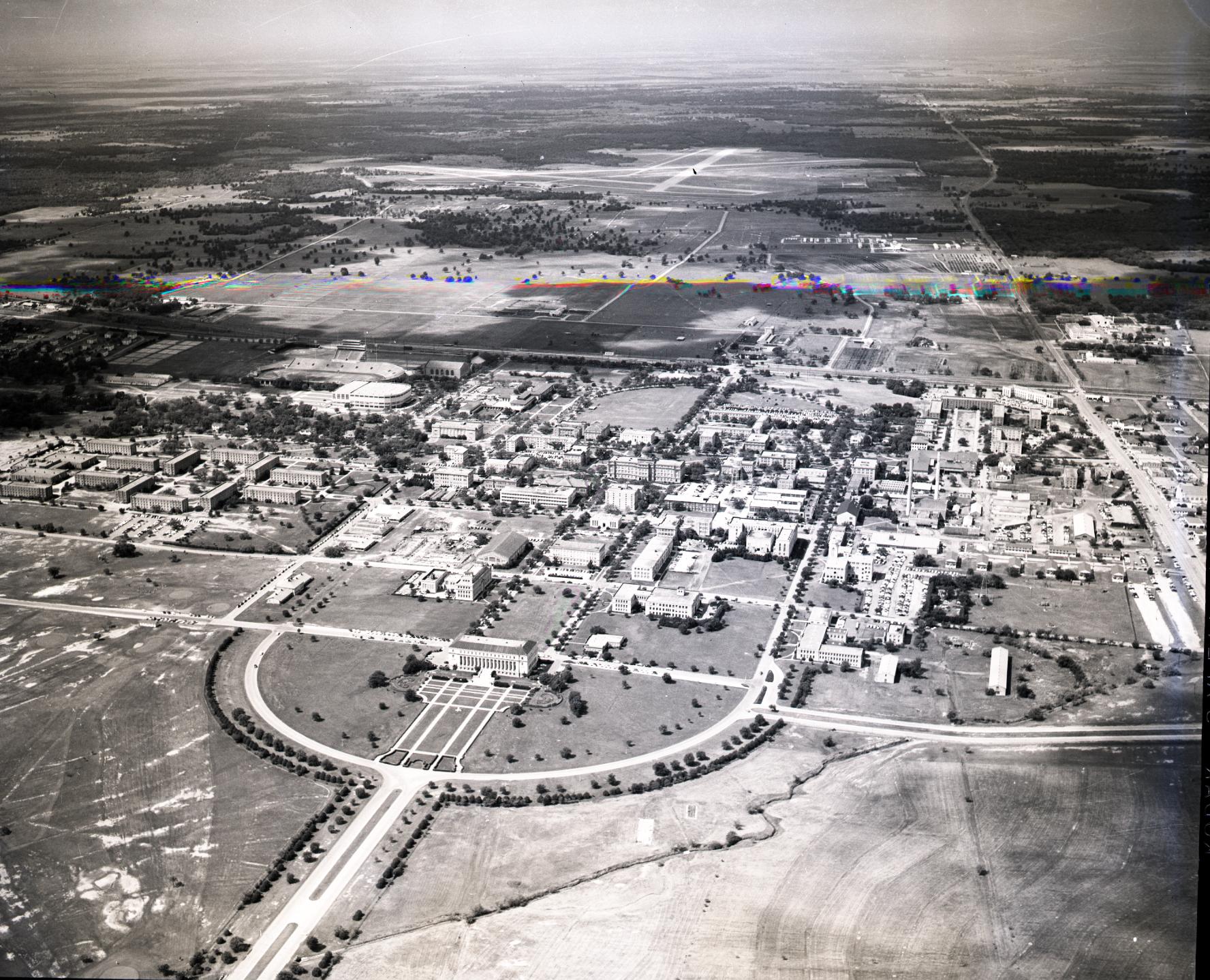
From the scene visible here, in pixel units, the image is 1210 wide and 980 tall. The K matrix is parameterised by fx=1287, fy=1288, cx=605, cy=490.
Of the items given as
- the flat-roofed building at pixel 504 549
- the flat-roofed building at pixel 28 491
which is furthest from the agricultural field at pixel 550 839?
the flat-roofed building at pixel 28 491

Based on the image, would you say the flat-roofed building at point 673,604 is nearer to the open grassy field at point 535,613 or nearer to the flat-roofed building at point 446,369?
the open grassy field at point 535,613

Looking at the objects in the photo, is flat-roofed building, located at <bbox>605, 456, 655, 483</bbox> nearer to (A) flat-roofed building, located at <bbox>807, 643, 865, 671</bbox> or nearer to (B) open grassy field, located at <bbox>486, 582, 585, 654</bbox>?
(B) open grassy field, located at <bbox>486, 582, 585, 654</bbox>

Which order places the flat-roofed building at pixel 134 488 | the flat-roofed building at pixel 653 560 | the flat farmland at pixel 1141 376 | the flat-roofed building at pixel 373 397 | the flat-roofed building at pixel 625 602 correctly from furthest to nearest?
the flat-roofed building at pixel 373 397 → the flat farmland at pixel 1141 376 → the flat-roofed building at pixel 134 488 → the flat-roofed building at pixel 653 560 → the flat-roofed building at pixel 625 602

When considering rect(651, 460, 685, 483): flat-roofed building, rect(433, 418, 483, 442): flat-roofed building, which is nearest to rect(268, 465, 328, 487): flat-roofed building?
rect(433, 418, 483, 442): flat-roofed building

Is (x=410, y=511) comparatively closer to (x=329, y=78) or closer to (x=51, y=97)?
(x=51, y=97)

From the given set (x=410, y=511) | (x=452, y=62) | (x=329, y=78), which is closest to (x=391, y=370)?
(x=410, y=511)
